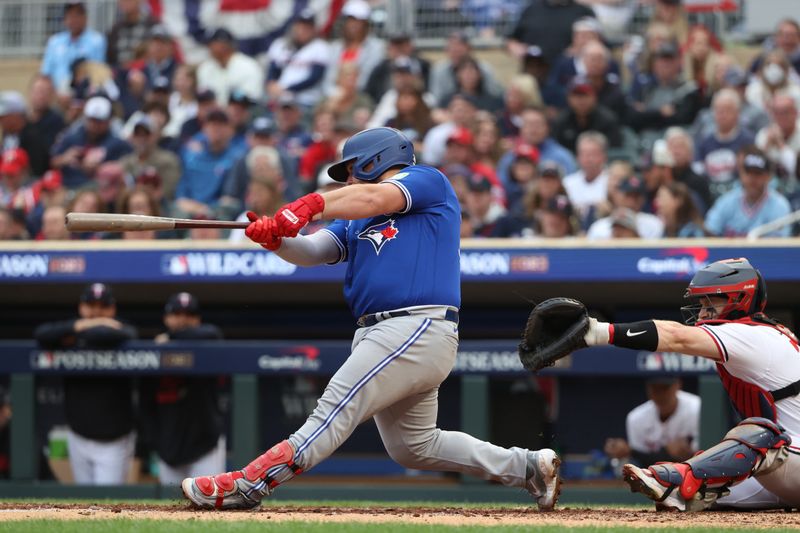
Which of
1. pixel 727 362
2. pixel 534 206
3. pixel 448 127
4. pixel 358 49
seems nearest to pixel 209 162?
pixel 448 127

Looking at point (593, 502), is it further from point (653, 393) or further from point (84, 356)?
point (84, 356)

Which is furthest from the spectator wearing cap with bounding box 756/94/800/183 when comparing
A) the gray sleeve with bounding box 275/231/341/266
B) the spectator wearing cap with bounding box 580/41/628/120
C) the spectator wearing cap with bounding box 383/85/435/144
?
the gray sleeve with bounding box 275/231/341/266

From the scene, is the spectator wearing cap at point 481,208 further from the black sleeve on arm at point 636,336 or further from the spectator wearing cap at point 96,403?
the black sleeve on arm at point 636,336

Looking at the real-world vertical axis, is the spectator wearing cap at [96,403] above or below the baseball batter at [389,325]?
below

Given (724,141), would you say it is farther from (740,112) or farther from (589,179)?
(589,179)

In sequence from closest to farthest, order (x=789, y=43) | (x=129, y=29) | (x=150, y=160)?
1. (x=150, y=160)
2. (x=789, y=43)
3. (x=129, y=29)

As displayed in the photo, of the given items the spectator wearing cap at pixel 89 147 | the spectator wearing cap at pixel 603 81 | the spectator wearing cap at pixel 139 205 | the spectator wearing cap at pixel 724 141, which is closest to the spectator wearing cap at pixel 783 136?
the spectator wearing cap at pixel 724 141
